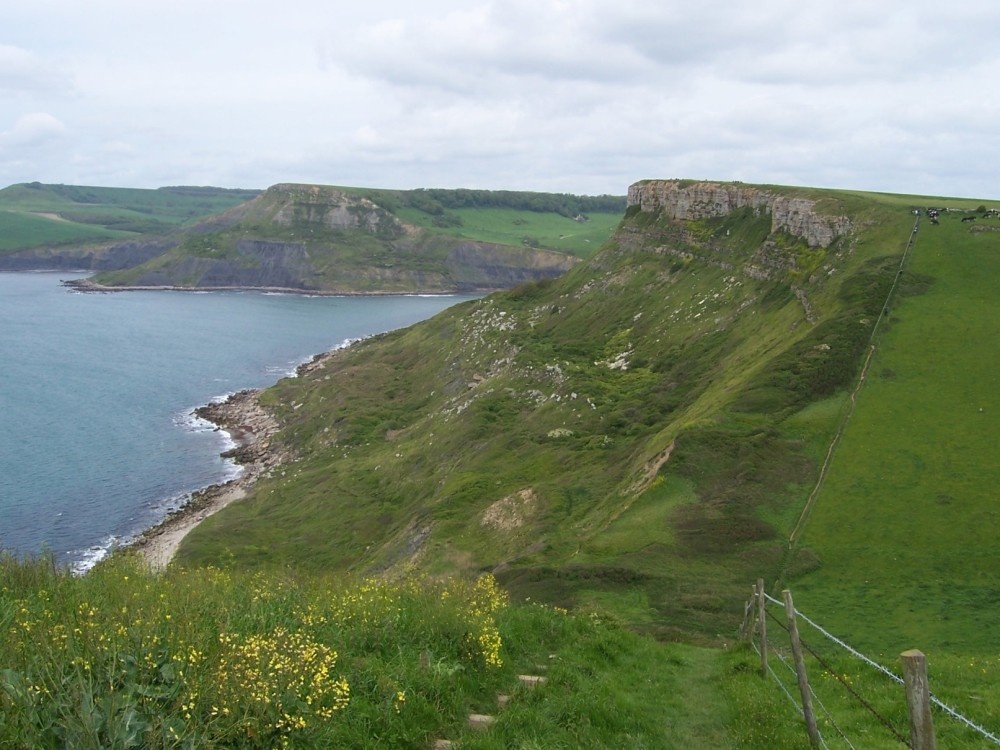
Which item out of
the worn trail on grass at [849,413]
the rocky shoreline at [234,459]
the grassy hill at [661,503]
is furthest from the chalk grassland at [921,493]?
the rocky shoreline at [234,459]

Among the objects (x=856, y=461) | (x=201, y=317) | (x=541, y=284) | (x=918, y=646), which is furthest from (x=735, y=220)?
(x=201, y=317)

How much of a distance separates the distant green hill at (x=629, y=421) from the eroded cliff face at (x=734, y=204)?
308 mm

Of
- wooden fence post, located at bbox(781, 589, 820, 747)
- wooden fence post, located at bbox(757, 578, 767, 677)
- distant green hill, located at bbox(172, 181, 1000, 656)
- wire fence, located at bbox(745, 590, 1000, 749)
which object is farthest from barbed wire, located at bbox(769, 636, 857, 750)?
distant green hill, located at bbox(172, 181, 1000, 656)

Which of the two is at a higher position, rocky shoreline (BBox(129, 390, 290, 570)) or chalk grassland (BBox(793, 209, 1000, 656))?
chalk grassland (BBox(793, 209, 1000, 656))

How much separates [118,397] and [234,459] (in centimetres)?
3395

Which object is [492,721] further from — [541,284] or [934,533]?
[541,284]

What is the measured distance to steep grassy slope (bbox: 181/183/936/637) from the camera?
35.7 meters

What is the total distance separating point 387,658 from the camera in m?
14.1

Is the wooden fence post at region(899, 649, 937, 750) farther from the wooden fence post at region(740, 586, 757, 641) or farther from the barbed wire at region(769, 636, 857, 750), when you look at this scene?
the wooden fence post at region(740, 586, 757, 641)

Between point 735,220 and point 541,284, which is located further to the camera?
point 541,284

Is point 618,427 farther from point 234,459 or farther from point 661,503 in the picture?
point 234,459

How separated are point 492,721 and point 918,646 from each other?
18.9 metres

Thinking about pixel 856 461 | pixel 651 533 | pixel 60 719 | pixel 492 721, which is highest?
pixel 60 719

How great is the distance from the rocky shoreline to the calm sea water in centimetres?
197
